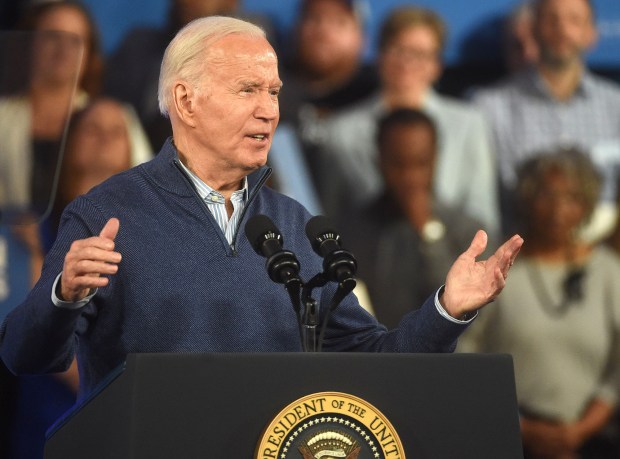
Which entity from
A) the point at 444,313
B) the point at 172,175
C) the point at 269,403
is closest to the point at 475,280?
the point at 444,313

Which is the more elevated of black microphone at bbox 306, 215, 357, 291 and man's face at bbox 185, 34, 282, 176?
man's face at bbox 185, 34, 282, 176

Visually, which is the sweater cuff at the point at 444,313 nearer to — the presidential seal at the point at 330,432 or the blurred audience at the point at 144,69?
the presidential seal at the point at 330,432

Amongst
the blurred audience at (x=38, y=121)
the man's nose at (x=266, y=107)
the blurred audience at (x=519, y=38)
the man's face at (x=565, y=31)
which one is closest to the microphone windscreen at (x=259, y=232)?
the man's nose at (x=266, y=107)

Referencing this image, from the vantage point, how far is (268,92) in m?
2.00

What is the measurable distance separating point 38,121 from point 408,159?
1699 mm

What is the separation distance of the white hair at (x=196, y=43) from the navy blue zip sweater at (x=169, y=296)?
7.0 inches

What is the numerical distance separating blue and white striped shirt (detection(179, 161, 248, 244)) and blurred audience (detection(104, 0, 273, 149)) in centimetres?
233

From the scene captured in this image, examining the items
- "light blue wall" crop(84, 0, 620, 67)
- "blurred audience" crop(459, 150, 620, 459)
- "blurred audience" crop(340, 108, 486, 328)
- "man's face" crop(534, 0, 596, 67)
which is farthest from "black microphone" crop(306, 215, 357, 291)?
"man's face" crop(534, 0, 596, 67)

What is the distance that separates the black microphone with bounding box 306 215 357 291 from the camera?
5.67ft

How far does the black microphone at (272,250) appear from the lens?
1714mm

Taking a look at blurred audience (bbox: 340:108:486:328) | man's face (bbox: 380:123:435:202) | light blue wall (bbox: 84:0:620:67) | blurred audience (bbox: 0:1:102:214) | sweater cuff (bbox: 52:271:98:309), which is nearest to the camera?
sweater cuff (bbox: 52:271:98:309)

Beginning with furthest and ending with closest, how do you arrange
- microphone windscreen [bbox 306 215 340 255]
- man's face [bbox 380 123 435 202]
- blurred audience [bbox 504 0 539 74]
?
blurred audience [bbox 504 0 539 74] < man's face [bbox 380 123 435 202] < microphone windscreen [bbox 306 215 340 255]

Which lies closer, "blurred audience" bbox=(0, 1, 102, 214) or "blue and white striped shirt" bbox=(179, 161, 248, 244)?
"blue and white striped shirt" bbox=(179, 161, 248, 244)

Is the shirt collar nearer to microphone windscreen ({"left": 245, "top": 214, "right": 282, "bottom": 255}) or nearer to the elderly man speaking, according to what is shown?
the elderly man speaking
